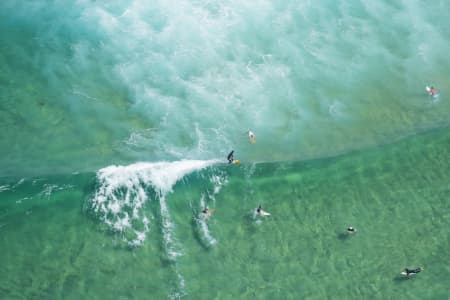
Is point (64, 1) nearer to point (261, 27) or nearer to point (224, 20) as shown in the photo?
point (224, 20)

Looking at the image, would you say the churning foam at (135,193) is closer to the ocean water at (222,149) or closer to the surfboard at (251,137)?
the ocean water at (222,149)

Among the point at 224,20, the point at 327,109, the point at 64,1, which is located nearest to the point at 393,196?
the point at 327,109

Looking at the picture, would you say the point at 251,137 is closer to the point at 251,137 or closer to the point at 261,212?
the point at 251,137

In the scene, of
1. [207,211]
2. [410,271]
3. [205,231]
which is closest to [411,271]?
[410,271]

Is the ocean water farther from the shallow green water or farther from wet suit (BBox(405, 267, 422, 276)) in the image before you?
wet suit (BBox(405, 267, 422, 276))

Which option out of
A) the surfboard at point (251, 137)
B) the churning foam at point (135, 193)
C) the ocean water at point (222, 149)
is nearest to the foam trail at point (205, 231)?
the ocean water at point (222, 149)

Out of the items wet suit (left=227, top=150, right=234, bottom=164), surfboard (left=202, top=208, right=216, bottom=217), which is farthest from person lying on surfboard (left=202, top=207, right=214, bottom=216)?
wet suit (left=227, top=150, right=234, bottom=164)
